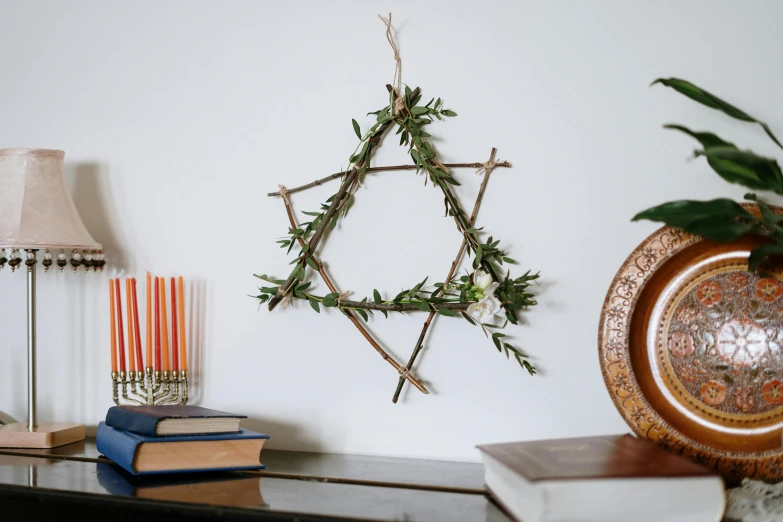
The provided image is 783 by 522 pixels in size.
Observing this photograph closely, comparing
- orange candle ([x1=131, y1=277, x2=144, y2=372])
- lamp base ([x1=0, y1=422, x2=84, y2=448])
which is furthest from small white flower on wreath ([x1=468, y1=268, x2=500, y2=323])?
lamp base ([x1=0, y1=422, x2=84, y2=448])

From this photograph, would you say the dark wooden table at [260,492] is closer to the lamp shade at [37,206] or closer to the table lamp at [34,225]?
the table lamp at [34,225]

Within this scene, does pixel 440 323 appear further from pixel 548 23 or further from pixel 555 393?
pixel 548 23

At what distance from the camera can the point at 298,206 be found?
1.23 m

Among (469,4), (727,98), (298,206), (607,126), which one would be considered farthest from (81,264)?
(727,98)

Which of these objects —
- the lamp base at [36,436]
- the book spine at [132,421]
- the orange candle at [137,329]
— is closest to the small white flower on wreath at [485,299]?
the book spine at [132,421]

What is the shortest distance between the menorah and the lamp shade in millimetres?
113

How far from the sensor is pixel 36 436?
120 centimetres

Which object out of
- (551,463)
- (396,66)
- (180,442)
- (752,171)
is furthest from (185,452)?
(752,171)

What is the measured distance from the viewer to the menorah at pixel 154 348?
1231mm

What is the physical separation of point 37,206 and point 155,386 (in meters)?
0.37

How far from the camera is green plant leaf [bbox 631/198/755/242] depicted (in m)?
0.83

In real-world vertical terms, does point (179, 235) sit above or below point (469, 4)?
below

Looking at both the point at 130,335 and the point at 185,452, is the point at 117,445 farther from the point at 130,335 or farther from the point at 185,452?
the point at 130,335

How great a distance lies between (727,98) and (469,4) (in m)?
0.42
